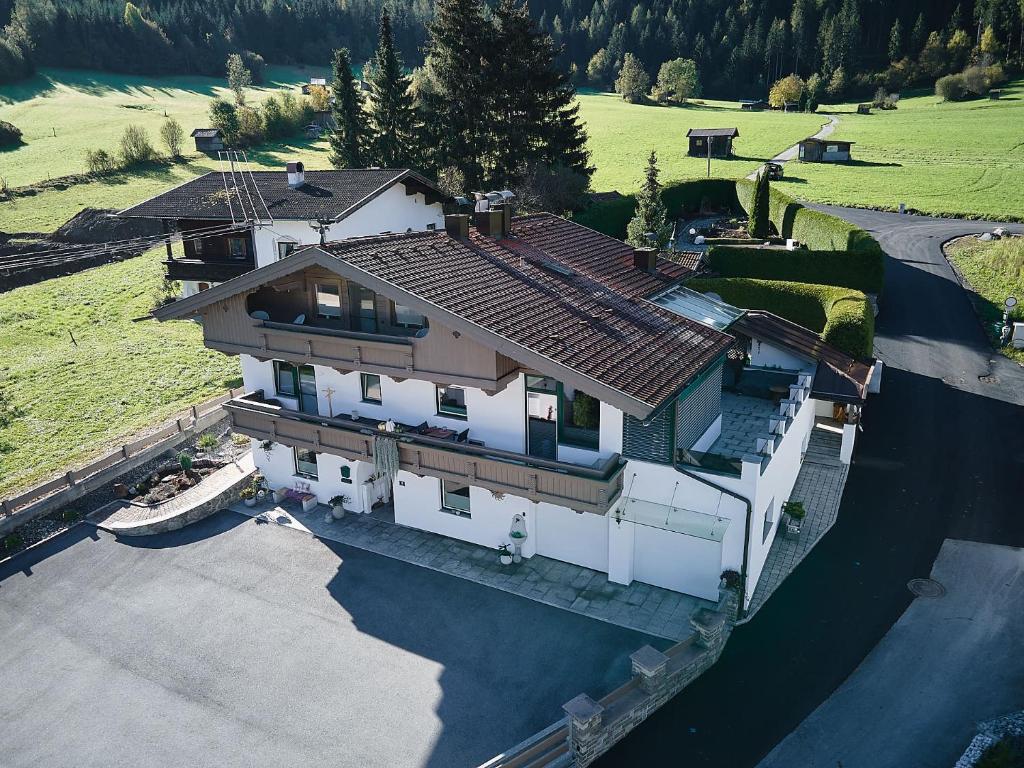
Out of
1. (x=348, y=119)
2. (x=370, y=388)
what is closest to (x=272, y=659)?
(x=370, y=388)

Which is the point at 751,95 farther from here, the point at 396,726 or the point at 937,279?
the point at 396,726

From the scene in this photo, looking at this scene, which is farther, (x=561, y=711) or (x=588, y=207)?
(x=588, y=207)

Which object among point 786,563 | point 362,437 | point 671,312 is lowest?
point 786,563

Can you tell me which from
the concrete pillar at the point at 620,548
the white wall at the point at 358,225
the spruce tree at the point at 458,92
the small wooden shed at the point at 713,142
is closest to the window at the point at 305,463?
the concrete pillar at the point at 620,548

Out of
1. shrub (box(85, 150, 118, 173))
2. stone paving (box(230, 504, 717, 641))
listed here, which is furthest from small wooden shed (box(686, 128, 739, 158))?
stone paving (box(230, 504, 717, 641))

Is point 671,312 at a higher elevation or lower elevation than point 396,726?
higher

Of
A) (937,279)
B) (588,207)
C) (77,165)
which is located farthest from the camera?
(77,165)

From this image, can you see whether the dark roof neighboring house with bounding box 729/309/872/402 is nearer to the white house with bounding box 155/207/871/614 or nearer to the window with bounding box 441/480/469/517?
the white house with bounding box 155/207/871/614

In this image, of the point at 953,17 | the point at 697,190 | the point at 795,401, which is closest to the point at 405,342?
the point at 795,401
